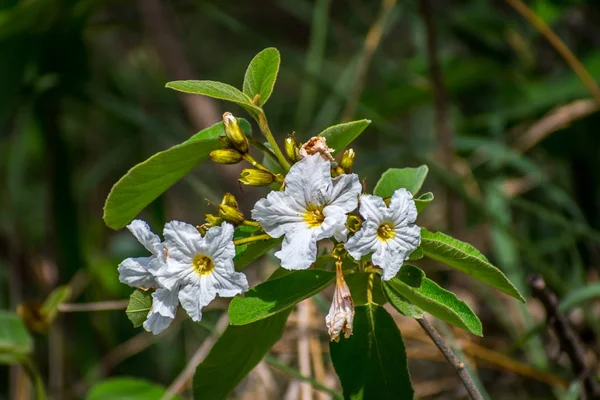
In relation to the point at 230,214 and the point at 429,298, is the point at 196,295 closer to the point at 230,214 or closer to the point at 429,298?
the point at 230,214

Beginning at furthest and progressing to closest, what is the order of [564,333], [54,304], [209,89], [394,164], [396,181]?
[394,164] → [54,304] → [564,333] → [396,181] → [209,89]

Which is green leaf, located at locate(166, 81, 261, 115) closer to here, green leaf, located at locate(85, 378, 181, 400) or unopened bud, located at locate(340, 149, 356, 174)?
unopened bud, located at locate(340, 149, 356, 174)

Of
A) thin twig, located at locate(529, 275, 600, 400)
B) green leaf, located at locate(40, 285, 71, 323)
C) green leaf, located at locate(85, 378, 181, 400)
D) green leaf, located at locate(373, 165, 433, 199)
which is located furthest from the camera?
green leaf, located at locate(85, 378, 181, 400)

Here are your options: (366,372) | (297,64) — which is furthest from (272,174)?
A: (297,64)

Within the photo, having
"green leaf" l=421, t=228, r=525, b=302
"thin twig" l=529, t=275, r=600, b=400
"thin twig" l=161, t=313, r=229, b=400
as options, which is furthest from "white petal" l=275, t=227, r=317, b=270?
"thin twig" l=161, t=313, r=229, b=400

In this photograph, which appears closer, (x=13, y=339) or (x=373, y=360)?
(x=373, y=360)

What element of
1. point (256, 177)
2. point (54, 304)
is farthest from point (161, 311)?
point (54, 304)

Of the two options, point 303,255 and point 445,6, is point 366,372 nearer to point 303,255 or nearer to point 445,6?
point 303,255

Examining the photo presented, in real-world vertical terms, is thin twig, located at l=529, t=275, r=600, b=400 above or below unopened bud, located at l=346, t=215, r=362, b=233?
below
